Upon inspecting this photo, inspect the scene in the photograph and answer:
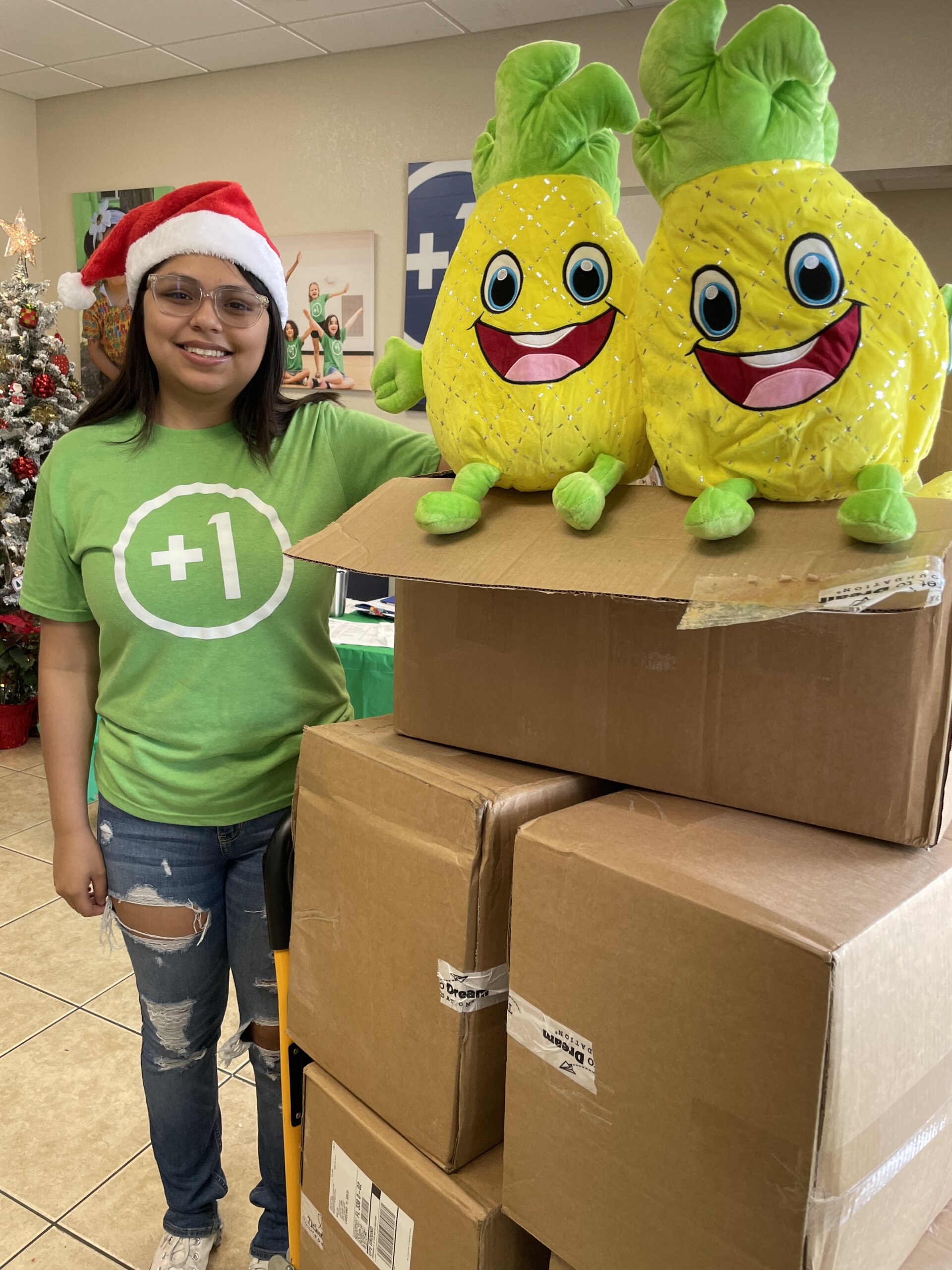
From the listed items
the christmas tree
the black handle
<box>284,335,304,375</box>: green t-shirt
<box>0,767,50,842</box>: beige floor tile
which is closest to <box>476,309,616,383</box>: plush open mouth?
the black handle

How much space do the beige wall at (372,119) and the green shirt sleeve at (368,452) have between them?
2.36m

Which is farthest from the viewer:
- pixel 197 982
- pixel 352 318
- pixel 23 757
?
pixel 352 318

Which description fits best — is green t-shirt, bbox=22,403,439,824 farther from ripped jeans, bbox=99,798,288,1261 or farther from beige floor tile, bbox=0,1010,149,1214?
beige floor tile, bbox=0,1010,149,1214

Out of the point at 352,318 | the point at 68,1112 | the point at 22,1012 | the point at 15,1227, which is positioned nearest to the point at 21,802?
the point at 22,1012

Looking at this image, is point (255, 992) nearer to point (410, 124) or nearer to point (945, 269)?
point (410, 124)

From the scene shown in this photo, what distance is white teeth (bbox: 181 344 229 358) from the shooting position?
1.09m

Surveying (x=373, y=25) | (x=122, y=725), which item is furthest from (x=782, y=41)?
(x=373, y=25)

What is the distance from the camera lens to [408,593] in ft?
2.85

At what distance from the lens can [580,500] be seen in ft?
2.14

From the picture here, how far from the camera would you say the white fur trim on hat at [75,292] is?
1.31 metres

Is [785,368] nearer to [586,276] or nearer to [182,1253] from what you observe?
[586,276]

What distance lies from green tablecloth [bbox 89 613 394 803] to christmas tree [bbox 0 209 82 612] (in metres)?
1.64

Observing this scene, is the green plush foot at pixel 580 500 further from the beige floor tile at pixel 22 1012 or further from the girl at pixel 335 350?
the girl at pixel 335 350

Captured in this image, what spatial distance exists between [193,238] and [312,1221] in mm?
1148
